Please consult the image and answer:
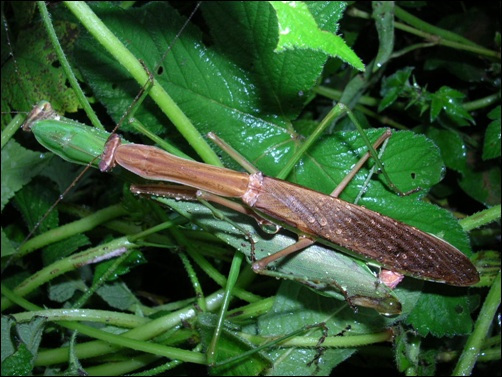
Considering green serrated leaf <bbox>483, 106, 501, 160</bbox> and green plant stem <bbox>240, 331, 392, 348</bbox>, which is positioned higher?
green serrated leaf <bbox>483, 106, 501, 160</bbox>

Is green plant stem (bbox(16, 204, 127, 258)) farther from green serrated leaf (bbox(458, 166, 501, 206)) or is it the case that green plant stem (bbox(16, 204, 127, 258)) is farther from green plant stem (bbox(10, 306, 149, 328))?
green serrated leaf (bbox(458, 166, 501, 206))

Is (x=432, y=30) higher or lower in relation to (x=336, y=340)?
higher

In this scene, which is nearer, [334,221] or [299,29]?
[299,29]

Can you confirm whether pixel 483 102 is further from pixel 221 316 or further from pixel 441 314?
pixel 221 316

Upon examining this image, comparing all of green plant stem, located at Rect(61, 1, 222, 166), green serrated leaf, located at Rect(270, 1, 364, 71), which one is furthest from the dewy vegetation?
green serrated leaf, located at Rect(270, 1, 364, 71)

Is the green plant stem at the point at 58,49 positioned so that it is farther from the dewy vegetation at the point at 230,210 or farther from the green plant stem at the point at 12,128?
the green plant stem at the point at 12,128

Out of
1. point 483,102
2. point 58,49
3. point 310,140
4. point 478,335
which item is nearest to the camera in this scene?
point 58,49

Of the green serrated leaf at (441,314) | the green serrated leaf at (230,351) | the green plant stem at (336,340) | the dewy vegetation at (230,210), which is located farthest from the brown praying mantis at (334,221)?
the green serrated leaf at (230,351)

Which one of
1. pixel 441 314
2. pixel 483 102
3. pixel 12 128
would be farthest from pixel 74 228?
pixel 483 102
